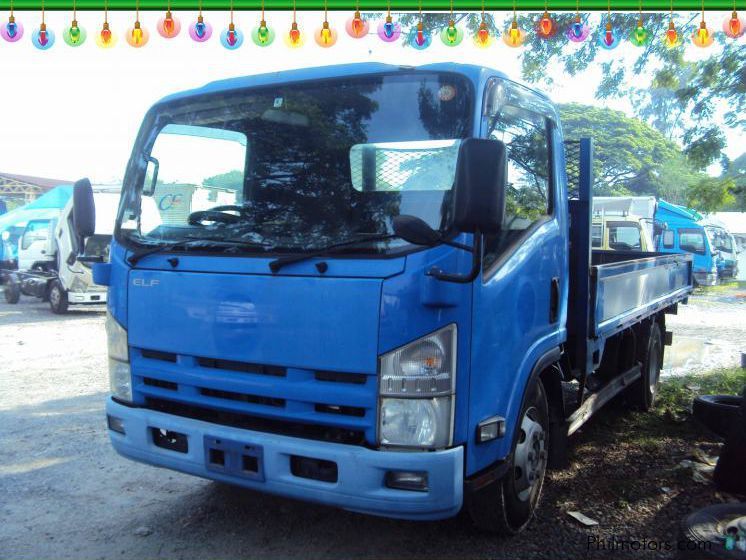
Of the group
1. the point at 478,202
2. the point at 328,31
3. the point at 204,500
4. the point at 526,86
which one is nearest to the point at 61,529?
the point at 204,500

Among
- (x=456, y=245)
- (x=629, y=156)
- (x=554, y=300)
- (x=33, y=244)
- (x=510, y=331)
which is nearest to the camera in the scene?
(x=456, y=245)

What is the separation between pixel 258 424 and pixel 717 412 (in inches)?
139

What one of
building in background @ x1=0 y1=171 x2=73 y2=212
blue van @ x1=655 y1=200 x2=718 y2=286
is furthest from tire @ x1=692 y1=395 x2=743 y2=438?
building in background @ x1=0 y1=171 x2=73 y2=212

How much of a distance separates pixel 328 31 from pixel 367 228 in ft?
9.33

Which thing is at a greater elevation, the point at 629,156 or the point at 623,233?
the point at 629,156

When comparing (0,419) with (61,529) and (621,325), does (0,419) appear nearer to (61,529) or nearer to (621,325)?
(61,529)


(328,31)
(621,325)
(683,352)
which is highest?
(328,31)

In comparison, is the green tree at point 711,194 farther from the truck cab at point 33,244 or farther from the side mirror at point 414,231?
the truck cab at point 33,244

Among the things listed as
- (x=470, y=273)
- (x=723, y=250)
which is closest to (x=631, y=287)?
(x=470, y=273)

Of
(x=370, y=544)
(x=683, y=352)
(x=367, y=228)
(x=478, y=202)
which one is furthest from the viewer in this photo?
(x=683, y=352)

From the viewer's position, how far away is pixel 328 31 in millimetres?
5156

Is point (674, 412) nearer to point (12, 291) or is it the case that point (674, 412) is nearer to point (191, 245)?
point (191, 245)

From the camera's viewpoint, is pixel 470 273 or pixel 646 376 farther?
pixel 646 376

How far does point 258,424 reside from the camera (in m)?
3.07
